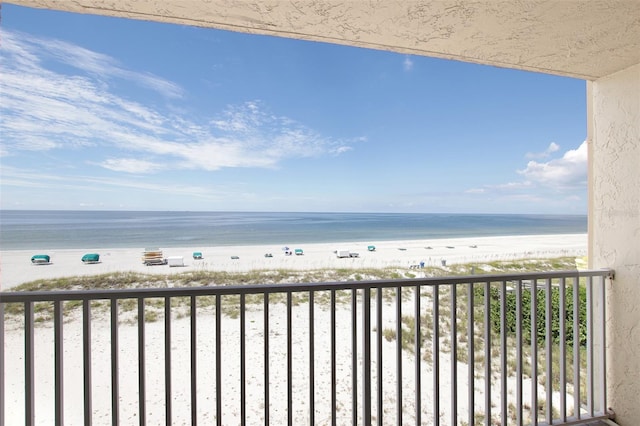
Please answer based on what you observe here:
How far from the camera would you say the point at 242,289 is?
1385 mm

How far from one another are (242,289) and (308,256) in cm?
1315

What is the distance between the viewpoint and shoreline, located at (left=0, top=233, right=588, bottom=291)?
34.2 ft

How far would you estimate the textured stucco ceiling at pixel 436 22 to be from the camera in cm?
129

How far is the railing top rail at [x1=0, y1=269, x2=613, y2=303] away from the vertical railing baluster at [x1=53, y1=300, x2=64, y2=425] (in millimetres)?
66

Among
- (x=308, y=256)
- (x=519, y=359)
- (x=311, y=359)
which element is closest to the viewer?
(x=311, y=359)

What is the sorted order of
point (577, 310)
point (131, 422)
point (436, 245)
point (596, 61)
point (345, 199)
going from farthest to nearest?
point (345, 199) < point (436, 245) < point (131, 422) < point (577, 310) < point (596, 61)

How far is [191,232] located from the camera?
57.3 feet

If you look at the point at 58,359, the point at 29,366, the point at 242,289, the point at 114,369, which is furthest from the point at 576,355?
the point at 29,366

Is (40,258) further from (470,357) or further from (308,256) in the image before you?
(470,357)

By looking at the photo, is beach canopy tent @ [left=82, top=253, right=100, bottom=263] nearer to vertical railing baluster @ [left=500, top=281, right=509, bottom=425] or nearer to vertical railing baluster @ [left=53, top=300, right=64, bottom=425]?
vertical railing baluster @ [left=53, top=300, right=64, bottom=425]

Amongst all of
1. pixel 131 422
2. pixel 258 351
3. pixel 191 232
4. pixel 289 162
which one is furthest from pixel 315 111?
pixel 131 422

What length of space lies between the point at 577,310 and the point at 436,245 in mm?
15327

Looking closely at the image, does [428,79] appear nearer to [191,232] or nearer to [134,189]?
[191,232]

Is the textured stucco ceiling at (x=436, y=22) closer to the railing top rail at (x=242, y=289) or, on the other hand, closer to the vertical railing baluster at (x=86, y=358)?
the railing top rail at (x=242, y=289)
